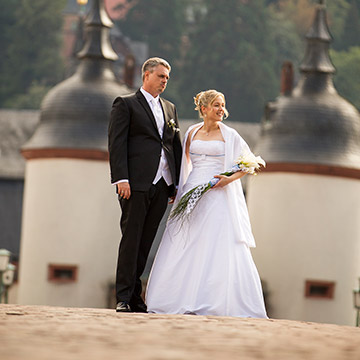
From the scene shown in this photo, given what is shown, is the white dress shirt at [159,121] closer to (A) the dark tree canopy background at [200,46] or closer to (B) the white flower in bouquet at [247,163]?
(B) the white flower in bouquet at [247,163]

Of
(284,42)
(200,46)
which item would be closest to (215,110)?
(200,46)

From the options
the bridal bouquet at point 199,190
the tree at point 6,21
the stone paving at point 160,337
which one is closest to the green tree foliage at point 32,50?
the tree at point 6,21

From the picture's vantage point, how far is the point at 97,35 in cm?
2669

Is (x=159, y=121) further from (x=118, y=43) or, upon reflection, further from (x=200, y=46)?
(x=118, y=43)

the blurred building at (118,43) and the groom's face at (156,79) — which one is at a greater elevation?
the blurred building at (118,43)

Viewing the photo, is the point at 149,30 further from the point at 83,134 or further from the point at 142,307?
the point at 142,307

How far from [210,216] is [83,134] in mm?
16809

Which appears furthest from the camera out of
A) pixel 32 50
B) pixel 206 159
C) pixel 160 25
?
pixel 160 25

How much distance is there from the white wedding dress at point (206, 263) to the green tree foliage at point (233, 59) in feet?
164

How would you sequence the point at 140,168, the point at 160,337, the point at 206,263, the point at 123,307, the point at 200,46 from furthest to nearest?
the point at 200,46 → the point at 206,263 → the point at 140,168 → the point at 123,307 → the point at 160,337

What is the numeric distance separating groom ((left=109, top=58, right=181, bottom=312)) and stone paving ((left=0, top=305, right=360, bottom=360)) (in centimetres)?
79

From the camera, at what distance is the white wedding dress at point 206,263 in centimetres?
885

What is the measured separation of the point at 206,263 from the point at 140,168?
97cm

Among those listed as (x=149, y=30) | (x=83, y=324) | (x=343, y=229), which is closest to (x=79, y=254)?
(x=343, y=229)
